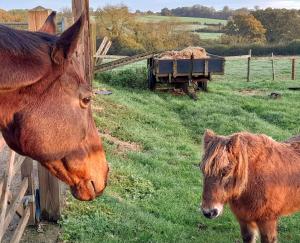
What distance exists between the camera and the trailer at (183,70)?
14984mm

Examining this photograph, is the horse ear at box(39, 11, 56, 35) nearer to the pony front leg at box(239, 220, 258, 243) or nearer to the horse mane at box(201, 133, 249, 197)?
the horse mane at box(201, 133, 249, 197)

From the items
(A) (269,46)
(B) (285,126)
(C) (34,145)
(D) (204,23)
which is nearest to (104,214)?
(C) (34,145)

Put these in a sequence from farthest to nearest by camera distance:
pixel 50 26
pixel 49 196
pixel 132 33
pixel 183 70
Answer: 1. pixel 132 33
2. pixel 183 70
3. pixel 49 196
4. pixel 50 26

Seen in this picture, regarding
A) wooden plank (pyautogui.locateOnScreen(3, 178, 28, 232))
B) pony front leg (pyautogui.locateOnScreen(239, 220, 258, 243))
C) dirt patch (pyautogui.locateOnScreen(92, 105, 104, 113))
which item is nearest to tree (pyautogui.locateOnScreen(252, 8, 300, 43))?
dirt patch (pyautogui.locateOnScreen(92, 105, 104, 113))

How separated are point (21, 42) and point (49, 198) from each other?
10.1 feet

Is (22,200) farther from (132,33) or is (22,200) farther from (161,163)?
(132,33)

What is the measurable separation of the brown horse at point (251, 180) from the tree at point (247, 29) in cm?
4042

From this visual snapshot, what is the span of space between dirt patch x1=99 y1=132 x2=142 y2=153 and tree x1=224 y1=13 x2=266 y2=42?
37.0m

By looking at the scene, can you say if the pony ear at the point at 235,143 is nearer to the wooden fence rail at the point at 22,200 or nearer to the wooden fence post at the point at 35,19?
the wooden fence rail at the point at 22,200

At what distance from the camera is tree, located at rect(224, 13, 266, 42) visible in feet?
145

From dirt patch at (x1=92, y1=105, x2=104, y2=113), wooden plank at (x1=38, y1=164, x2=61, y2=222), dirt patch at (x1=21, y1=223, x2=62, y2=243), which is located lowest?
dirt patch at (x1=92, y1=105, x2=104, y2=113)

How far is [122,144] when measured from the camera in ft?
26.9

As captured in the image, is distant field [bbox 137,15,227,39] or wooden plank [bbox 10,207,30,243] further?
distant field [bbox 137,15,227,39]

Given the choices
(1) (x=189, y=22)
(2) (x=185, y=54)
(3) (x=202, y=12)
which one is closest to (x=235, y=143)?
(2) (x=185, y=54)
